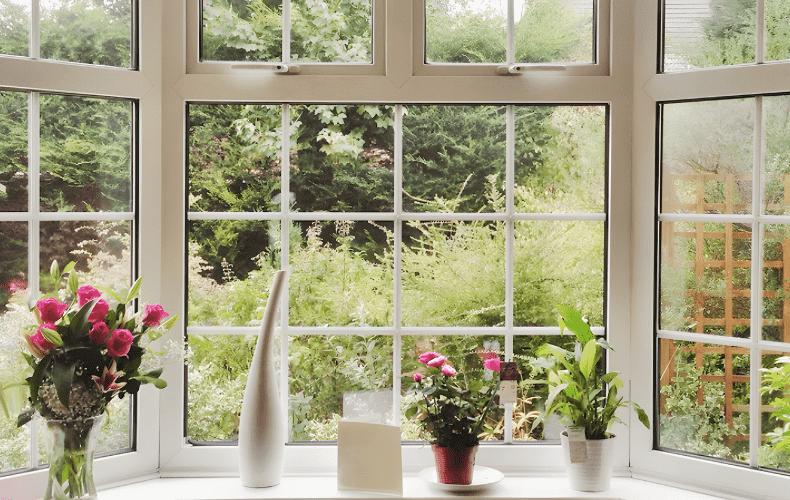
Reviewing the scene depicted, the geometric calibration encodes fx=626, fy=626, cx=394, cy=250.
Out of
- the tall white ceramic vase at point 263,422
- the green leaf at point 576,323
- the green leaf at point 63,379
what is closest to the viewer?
the green leaf at point 63,379

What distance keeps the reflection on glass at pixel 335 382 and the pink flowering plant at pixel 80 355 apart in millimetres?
486

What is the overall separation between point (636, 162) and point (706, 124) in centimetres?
23

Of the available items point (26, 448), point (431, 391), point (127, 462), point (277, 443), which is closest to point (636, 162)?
point (431, 391)

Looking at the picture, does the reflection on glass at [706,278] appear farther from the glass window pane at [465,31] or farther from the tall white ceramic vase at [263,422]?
the tall white ceramic vase at [263,422]

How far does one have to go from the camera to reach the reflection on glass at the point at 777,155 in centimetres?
181

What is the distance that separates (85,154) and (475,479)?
1526mm

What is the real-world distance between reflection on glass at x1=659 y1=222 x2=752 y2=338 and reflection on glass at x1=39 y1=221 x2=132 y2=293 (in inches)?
67.0

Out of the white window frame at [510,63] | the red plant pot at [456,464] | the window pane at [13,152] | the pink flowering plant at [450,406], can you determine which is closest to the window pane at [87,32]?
the window pane at [13,152]

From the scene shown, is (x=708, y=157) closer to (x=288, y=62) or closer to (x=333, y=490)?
(x=288, y=62)

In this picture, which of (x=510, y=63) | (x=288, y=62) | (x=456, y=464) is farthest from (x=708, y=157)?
(x=288, y=62)

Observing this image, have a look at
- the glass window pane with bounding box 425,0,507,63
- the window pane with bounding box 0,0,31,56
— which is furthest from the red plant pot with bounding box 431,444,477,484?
the window pane with bounding box 0,0,31,56

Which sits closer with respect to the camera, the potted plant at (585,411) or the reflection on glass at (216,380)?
the potted plant at (585,411)

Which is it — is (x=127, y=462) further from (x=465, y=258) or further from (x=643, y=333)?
(x=643, y=333)

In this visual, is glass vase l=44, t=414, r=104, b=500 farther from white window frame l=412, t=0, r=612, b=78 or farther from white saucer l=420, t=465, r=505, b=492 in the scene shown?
white window frame l=412, t=0, r=612, b=78
